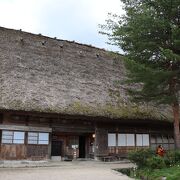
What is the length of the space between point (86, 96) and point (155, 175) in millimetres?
8906

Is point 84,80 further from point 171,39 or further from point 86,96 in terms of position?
point 171,39

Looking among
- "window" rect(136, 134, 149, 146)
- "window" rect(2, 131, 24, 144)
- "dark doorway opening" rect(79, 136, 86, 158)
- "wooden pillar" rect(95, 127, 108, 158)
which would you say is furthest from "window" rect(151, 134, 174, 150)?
"window" rect(2, 131, 24, 144)

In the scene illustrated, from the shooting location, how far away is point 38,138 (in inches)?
791

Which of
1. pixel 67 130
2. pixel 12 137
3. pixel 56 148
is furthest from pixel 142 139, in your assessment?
pixel 12 137

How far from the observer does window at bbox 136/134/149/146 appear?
962 inches

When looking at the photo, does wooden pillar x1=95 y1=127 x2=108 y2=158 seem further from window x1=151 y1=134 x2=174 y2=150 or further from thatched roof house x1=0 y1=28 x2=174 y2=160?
window x1=151 y1=134 x2=174 y2=150

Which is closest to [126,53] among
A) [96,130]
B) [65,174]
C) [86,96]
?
[86,96]

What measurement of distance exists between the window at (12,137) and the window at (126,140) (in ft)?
24.1

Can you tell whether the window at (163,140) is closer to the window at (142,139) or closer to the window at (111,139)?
the window at (142,139)

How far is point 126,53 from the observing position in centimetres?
1898

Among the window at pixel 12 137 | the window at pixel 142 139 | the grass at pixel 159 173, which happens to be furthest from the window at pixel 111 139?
the grass at pixel 159 173

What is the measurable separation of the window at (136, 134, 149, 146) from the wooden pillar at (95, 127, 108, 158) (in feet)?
9.74

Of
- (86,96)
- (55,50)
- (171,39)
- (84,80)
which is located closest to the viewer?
(171,39)

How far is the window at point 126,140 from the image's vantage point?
925 inches
